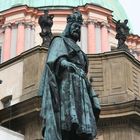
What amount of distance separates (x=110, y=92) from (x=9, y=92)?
5.56 meters

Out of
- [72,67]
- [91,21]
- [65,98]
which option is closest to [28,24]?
[91,21]

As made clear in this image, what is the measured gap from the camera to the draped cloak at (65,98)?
282 inches

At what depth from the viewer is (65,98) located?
7.28 m

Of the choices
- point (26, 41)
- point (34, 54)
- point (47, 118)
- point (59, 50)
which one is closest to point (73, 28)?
point (59, 50)

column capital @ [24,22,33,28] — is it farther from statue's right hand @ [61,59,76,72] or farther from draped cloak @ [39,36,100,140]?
statue's right hand @ [61,59,76,72]

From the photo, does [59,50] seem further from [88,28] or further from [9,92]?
[88,28]

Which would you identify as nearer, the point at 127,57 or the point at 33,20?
the point at 127,57

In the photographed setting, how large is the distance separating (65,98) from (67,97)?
0.03 metres

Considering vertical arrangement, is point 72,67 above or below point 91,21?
below

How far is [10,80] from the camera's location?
98.1 feet

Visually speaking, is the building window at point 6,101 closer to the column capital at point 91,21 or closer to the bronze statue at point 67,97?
the column capital at point 91,21

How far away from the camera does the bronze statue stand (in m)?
7.16

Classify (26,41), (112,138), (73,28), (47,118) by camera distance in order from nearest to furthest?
(47,118) < (73,28) < (112,138) < (26,41)

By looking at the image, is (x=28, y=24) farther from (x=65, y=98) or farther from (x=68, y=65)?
(x=65, y=98)
